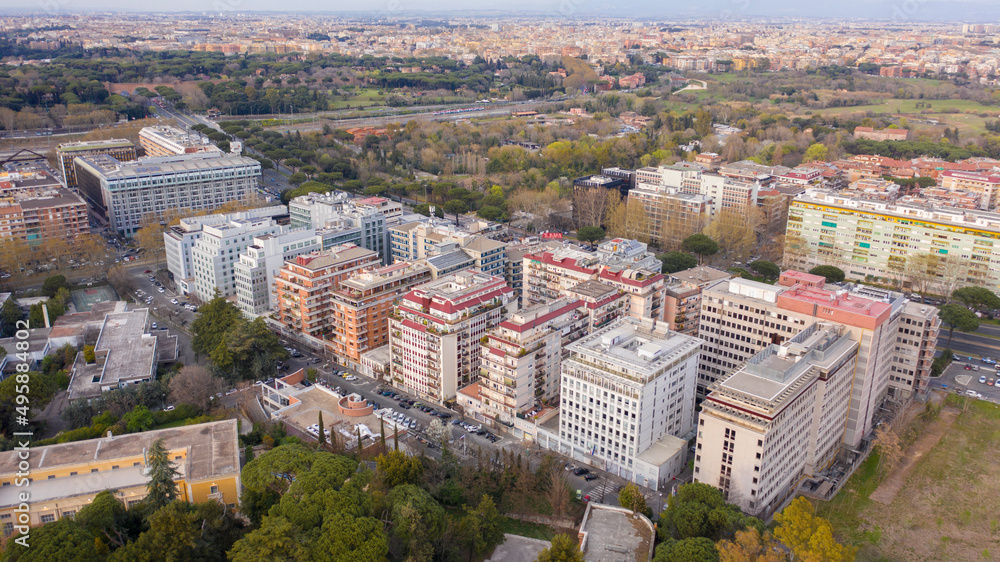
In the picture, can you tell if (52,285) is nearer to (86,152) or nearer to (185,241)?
(185,241)

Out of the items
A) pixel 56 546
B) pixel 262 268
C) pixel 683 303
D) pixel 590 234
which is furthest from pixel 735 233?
pixel 56 546

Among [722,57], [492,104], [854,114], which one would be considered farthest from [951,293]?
[722,57]

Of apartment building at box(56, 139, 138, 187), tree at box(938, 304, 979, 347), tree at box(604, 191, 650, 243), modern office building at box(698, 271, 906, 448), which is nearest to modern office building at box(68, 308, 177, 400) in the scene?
modern office building at box(698, 271, 906, 448)

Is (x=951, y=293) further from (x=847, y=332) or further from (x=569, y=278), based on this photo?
(x=569, y=278)

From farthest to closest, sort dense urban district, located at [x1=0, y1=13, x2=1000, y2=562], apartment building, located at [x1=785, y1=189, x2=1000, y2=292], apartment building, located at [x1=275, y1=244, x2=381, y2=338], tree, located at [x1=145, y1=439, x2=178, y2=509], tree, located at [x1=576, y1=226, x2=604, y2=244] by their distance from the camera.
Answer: tree, located at [x1=576, y1=226, x2=604, y2=244]
apartment building, located at [x1=785, y1=189, x2=1000, y2=292]
apartment building, located at [x1=275, y1=244, x2=381, y2=338]
dense urban district, located at [x1=0, y1=13, x2=1000, y2=562]
tree, located at [x1=145, y1=439, x2=178, y2=509]

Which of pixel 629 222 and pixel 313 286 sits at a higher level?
pixel 313 286

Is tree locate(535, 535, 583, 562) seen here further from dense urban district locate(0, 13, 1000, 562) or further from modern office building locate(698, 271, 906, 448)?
modern office building locate(698, 271, 906, 448)

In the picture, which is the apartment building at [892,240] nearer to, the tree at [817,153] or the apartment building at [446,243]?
the apartment building at [446,243]
